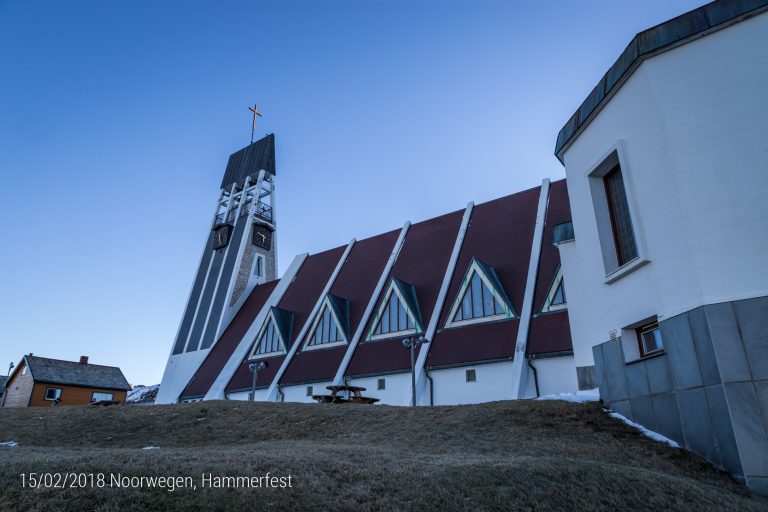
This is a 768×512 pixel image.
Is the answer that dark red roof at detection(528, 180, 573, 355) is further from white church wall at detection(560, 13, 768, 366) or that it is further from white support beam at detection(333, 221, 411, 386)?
white support beam at detection(333, 221, 411, 386)

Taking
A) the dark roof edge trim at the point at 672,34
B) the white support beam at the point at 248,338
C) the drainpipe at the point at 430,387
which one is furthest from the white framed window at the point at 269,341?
the dark roof edge trim at the point at 672,34

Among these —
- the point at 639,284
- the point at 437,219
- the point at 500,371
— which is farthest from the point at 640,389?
the point at 437,219

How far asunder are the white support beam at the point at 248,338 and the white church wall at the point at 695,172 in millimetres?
21374

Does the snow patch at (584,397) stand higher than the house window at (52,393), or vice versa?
the house window at (52,393)

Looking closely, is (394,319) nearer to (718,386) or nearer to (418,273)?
(418,273)

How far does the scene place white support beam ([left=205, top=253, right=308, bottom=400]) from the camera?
2761cm

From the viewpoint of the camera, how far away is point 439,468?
308 inches

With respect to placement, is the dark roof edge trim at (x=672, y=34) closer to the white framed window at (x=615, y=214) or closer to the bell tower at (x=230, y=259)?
the white framed window at (x=615, y=214)

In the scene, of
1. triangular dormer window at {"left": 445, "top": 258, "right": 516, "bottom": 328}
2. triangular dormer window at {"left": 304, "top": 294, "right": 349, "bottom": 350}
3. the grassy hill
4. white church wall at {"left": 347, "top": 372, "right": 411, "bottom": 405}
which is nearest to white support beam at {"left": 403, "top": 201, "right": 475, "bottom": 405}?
white church wall at {"left": 347, "top": 372, "right": 411, "bottom": 405}

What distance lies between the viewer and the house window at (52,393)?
1618 inches

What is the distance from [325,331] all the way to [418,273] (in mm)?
5552

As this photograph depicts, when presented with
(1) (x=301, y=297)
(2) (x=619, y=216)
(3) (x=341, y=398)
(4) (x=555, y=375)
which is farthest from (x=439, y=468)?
(1) (x=301, y=297)

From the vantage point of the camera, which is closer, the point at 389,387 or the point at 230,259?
the point at 389,387

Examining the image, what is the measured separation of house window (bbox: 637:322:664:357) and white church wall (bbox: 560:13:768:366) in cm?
35
